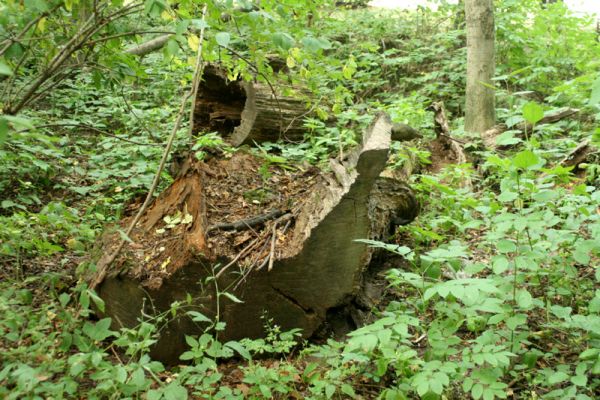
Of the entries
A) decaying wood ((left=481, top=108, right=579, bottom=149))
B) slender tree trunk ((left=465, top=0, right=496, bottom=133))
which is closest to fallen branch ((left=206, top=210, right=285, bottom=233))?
decaying wood ((left=481, top=108, right=579, bottom=149))

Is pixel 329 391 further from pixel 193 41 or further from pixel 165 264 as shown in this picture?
pixel 193 41

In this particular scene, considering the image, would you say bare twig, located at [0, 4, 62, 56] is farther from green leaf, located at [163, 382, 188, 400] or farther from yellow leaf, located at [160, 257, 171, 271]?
green leaf, located at [163, 382, 188, 400]

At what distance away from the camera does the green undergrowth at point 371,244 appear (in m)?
2.26

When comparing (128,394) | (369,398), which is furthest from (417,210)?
(128,394)

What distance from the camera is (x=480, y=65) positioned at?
671 cm

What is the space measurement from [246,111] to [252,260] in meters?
2.65

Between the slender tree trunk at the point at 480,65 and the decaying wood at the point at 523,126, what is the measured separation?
0.37 metres

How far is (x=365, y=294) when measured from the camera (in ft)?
11.3

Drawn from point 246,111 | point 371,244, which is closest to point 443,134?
point 246,111

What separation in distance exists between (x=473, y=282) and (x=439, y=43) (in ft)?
26.5

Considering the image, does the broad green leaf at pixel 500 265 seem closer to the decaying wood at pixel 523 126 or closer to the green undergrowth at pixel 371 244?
the green undergrowth at pixel 371 244

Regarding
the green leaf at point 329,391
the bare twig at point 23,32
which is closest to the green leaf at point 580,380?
the green leaf at point 329,391

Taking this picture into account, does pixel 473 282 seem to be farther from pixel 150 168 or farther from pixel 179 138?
pixel 179 138

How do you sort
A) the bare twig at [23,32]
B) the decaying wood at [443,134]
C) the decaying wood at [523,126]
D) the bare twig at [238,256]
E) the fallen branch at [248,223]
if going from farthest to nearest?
the decaying wood at [443,134] → the decaying wood at [523,126] → the fallen branch at [248,223] → the bare twig at [238,256] → the bare twig at [23,32]
